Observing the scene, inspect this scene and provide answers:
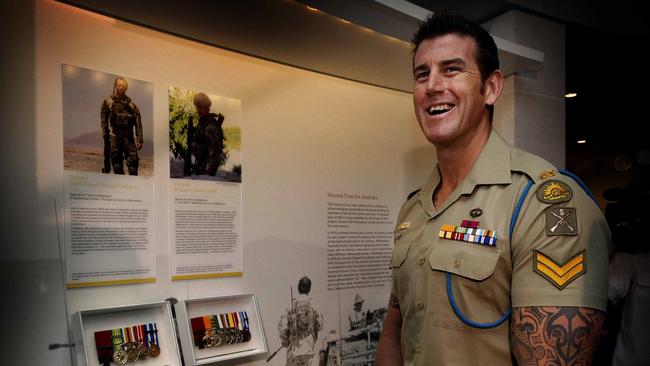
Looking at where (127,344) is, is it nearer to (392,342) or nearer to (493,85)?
(392,342)

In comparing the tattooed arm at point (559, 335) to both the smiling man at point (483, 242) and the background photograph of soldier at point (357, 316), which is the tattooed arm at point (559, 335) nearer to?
the smiling man at point (483, 242)

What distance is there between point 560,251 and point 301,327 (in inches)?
45.7

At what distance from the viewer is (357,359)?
235cm

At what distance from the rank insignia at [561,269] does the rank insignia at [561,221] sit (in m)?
0.06

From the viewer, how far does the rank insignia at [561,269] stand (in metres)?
1.29

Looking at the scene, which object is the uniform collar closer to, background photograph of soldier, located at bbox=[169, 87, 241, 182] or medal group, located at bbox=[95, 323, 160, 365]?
background photograph of soldier, located at bbox=[169, 87, 241, 182]

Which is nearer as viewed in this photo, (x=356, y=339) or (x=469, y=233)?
(x=469, y=233)

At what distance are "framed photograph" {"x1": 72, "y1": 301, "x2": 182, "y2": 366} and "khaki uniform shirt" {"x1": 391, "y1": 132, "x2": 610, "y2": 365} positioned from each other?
75cm

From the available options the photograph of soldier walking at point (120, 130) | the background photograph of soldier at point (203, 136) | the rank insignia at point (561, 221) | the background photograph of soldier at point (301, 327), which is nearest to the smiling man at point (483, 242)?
the rank insignia at point (561, 221)

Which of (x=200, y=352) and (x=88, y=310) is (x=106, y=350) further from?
(x=200, y=352)

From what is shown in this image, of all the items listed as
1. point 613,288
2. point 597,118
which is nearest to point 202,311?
point 613,288

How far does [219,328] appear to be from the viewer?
1.83 metres

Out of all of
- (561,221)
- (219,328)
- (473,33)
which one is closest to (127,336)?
(219,328)

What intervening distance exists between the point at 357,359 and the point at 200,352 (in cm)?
83
